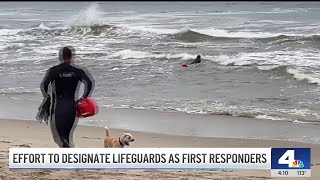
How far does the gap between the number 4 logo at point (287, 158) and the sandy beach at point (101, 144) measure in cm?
87

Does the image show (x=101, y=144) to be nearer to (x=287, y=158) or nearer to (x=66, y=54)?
(x=66, y=54)

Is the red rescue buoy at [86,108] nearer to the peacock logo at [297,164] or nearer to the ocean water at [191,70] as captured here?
the peacock logo at [297,164]

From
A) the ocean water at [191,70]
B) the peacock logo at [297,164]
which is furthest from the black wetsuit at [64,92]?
the ocean water at [191,70]

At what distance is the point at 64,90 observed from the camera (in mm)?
6293

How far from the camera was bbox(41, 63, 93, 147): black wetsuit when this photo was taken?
625 cm

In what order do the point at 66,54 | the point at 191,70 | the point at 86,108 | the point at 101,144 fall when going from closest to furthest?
the point at 66,54 < the point at 86,108 < the point at 101,144 < the point at 191,70

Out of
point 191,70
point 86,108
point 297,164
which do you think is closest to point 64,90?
point 86,108

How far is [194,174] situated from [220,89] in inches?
296

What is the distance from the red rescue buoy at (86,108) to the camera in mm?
6320

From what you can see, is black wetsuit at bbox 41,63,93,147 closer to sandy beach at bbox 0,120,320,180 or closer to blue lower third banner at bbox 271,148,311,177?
sandy beach at bbox 0,120,320,180

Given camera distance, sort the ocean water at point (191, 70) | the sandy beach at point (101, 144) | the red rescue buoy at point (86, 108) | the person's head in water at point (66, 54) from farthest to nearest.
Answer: the ocean water at point (191, 70), the sandy beach at point (101, 144), the red rescue buoy at point (86, 108), the person's head in water at point (66, 54)

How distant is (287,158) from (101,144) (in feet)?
11.8

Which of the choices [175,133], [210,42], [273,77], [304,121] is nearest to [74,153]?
[175,133]

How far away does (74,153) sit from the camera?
19.6ft
